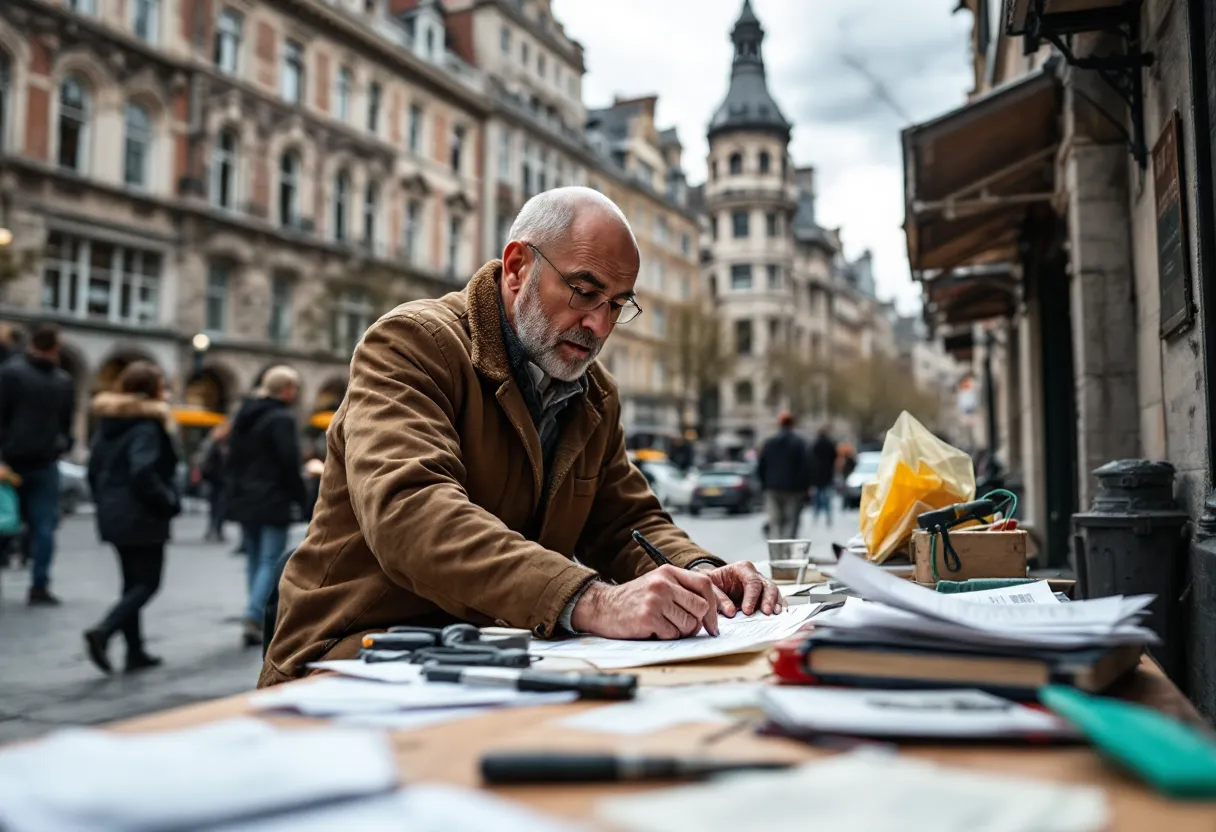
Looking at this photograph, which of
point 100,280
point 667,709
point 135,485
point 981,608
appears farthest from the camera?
point 100,280

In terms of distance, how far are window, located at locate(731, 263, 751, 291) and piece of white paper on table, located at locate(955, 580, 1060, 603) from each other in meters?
64.2

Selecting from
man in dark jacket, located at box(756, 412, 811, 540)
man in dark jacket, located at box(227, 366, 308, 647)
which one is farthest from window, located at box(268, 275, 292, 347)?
man in dark jacket, located at box(227, 366, 308, 647)

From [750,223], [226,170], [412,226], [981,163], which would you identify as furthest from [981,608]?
[750,223]

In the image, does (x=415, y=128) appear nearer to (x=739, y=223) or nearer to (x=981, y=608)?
(x=739, y=223)

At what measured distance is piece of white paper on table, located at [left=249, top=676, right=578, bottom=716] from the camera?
1393 millimetres

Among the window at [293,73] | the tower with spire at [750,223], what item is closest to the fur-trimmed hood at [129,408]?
the window at [293,73]

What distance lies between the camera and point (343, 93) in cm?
3372

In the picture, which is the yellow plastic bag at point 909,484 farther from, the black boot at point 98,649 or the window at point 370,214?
the window at point 370,214

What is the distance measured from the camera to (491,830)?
0.91 metres

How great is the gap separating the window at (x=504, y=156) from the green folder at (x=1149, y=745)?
4148 cm

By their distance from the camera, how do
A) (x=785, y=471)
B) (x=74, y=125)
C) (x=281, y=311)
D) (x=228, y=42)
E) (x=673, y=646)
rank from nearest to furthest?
(x=673, y=646), (x=785, y=471), (x=74, y=125), (x=228, y=42), (x=281, y=311)

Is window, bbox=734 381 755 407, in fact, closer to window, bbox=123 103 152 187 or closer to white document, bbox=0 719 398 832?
window, bbox=123 103 152 187

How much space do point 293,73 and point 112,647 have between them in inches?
1109

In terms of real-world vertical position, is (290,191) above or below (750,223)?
below
